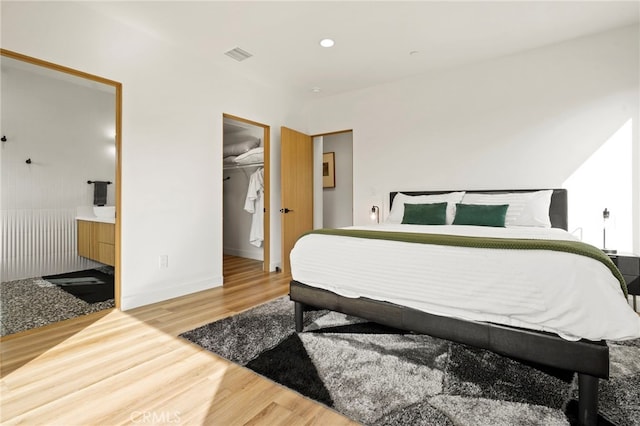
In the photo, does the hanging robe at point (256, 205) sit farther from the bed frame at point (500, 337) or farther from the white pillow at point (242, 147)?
the bed frame at point (500, 337)

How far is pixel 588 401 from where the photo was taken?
51.4 inches

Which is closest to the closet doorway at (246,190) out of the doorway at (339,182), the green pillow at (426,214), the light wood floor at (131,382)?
the doorway at (339,182)

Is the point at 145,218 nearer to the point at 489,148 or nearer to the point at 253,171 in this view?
the point at 253,171

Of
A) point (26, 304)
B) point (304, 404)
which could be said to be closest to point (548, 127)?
point (304, 404)

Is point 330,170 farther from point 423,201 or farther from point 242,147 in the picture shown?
point 423,201

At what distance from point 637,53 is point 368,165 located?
115 inches

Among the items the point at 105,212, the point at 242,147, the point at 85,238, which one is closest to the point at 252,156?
the point at 242,147

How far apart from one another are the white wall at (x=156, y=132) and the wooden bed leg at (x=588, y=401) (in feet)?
10.8

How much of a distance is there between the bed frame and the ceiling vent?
266 cm

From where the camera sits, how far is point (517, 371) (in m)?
1.75

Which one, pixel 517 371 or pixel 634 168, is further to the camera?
pixel 634 168

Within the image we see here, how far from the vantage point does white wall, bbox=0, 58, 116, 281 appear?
3.72 metres

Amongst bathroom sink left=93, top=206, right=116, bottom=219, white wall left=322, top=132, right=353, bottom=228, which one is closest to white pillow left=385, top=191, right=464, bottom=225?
white wall left=322, top=132, right=353, bottom=228

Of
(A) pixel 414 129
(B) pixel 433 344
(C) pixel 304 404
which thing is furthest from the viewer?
(A) pixel 414 129
